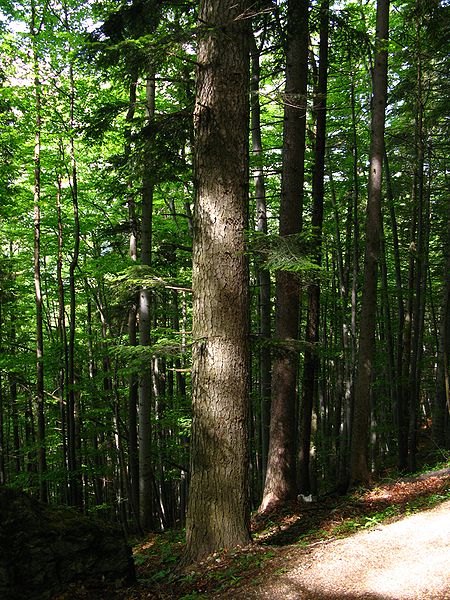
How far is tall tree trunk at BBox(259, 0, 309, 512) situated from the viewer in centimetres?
795

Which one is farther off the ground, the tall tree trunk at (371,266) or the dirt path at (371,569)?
the tall tree trunk at (371,266)

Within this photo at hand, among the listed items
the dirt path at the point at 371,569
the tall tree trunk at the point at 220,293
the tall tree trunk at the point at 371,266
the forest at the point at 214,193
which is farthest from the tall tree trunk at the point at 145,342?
the dirt path at the point at 371,569

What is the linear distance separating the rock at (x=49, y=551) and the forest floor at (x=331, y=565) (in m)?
0.19

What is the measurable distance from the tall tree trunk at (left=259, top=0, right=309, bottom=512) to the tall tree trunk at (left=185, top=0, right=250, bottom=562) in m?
3.02

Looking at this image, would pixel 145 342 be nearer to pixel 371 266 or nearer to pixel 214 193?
pixel 371 266

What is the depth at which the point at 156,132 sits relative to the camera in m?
5.50

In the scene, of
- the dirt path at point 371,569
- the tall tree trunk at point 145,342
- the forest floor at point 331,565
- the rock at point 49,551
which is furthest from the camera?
the tall tree trunk at point 145,342

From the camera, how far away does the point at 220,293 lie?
4.90m

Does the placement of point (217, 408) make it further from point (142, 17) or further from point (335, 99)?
point (335, 99)

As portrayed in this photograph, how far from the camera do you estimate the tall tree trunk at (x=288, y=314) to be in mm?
7945

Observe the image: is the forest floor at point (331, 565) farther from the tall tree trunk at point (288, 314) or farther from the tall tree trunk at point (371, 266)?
the tall tree trunk at point (371, 266)

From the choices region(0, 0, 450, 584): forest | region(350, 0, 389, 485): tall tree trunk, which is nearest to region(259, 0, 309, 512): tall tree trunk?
region(0, 0, 450, 584): forest

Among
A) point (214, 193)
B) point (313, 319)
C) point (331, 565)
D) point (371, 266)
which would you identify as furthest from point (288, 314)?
point (331, 565)

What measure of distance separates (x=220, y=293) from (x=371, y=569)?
2969 millimetres
